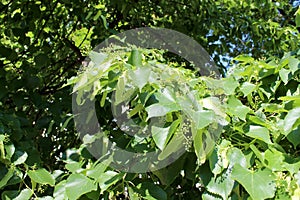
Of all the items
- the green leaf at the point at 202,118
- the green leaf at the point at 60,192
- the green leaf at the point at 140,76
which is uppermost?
the green leaf at the point at 140,76

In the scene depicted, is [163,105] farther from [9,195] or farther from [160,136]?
[9,195]

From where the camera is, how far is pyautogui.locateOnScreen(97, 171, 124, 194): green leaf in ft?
3.14

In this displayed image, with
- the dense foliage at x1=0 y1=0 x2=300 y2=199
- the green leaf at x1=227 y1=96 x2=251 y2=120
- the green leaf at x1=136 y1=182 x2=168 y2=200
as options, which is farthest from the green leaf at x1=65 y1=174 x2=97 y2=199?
the green leaf at x1=227 y1=96 x2=251 y2=120

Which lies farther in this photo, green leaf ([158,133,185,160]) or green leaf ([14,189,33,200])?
green leaf ([14,189,33,200])

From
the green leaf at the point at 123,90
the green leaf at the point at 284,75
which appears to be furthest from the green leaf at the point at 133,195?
the green leaf at the point at 284,75

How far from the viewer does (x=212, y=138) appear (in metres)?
0.92

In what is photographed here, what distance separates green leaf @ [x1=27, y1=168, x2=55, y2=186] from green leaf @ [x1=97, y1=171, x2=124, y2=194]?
17cm

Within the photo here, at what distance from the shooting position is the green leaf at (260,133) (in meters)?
0.94

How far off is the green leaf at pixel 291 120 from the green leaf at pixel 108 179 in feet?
1.29

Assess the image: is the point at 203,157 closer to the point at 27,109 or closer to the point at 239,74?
the point at 239,74

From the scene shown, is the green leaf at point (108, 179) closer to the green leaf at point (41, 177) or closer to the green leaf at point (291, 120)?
the green leaf at point (41, 177)

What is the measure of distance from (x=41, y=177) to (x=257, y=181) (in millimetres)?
546

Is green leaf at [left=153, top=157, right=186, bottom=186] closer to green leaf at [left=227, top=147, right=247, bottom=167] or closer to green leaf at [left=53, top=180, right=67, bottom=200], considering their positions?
green leaf at [left=227, top=147, right=247, bottom=167]

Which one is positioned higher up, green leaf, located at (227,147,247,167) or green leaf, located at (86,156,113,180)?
green leaf, located at (227,147,247,167)
